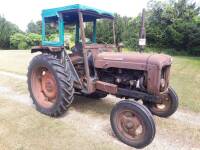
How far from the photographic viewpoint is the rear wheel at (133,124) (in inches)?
140

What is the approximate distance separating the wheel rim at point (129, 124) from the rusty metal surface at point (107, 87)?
28.7 inches

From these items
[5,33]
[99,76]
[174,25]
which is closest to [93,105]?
[99,76]

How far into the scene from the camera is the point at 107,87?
4.59 m

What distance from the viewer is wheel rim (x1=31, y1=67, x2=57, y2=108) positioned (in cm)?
500

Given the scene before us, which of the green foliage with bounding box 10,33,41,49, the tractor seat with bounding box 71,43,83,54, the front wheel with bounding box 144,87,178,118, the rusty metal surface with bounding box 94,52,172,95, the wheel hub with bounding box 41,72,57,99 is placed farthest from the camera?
the green foliage with bounding box 10,33,41,49

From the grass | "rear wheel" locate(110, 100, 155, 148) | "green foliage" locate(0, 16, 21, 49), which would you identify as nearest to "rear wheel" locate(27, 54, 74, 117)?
the grass

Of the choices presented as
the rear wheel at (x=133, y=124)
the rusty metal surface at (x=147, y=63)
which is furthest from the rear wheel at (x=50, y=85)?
the rear wheel at (x=133, y=124)

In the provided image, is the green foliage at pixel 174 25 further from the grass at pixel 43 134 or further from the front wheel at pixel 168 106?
the grass at pixel 43 134

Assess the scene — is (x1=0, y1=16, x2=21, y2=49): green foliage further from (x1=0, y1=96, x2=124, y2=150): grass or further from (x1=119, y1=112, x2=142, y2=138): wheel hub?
(x1=119, y1=112, x2=142, y2=138): wheel hub

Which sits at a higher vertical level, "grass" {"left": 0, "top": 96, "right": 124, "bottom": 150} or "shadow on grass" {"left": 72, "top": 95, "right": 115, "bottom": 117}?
"shadow on grass" {"left": 72, "top": 95, "right": 115, "bottom": 117}

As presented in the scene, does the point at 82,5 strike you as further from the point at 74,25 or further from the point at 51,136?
the point at 51,136

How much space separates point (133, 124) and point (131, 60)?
3.75 ft

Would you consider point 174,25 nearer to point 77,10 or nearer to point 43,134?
point 77,10

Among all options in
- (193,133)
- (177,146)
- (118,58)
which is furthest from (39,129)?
(193,133)
